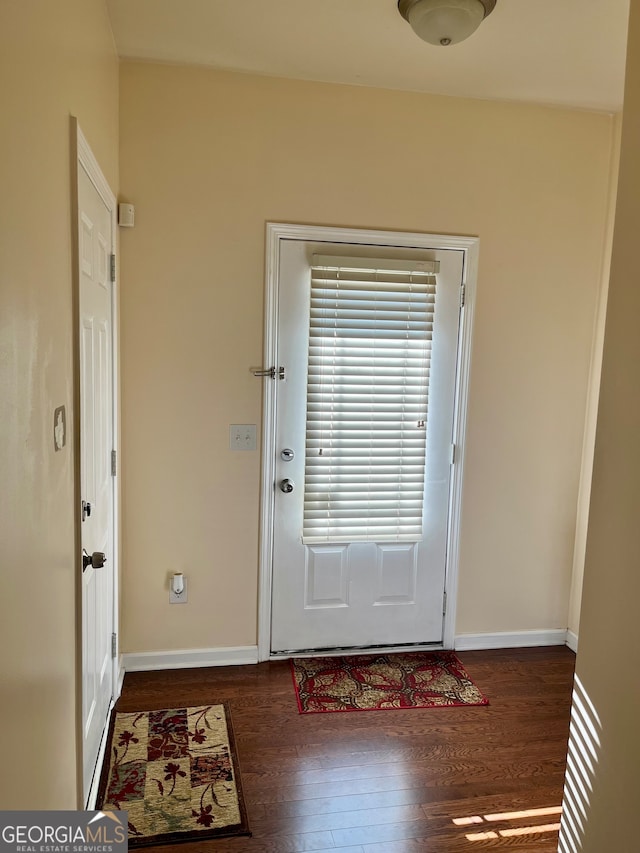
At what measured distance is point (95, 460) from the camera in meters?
2.12

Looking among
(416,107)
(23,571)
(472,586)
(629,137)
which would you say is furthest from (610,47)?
(23,571)

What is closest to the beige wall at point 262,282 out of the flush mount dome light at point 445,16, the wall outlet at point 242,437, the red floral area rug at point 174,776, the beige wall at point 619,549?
the wall outlet at point 242,437

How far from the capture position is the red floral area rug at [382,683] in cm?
272

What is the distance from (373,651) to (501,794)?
106 cm

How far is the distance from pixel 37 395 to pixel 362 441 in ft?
6.32

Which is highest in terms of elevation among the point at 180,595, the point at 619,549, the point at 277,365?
the point at 277,365

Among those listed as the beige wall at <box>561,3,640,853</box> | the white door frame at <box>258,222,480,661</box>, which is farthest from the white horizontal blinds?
the beige wall at <box>561,3,640,853</box>

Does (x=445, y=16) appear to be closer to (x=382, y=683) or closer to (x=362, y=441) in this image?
(x=362, y=441)

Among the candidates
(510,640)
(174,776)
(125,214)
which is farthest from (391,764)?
(125,214)

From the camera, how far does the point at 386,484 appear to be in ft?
10.0

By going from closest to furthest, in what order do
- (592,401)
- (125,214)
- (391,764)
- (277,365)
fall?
(391,764), (125,214), (277,365), (592,401)

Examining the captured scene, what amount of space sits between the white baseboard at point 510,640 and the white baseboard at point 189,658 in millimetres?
1140

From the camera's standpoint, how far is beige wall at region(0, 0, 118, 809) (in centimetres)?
106

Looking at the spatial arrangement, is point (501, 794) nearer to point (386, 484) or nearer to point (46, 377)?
point (386, 484)
